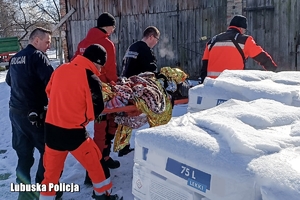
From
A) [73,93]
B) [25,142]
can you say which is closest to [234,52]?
[73,93]

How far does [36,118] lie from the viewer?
3.62 m

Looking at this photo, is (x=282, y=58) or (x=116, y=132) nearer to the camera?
(x=116, y=132)

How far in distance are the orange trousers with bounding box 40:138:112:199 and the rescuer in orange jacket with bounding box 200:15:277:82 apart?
2.26 metres

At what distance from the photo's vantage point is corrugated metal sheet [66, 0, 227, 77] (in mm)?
9164

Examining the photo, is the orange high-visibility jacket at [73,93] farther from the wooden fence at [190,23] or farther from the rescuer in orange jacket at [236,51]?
the wooden fence at [190,23]

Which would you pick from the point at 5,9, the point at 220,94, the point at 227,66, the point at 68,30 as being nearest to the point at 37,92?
the point at 220,94

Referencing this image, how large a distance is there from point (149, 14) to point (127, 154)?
6515 millimetres

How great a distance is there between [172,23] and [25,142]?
709cm

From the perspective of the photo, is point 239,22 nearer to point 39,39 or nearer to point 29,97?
point 39,39

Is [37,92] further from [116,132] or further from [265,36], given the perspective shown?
[265,36]

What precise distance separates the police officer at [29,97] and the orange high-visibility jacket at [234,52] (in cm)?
229

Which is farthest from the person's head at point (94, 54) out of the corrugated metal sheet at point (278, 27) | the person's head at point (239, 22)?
the corrugated metal sheet at point (278, 27)

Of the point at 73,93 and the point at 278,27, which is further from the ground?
the point at 278,27

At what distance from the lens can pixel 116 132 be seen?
4730 millimetres
